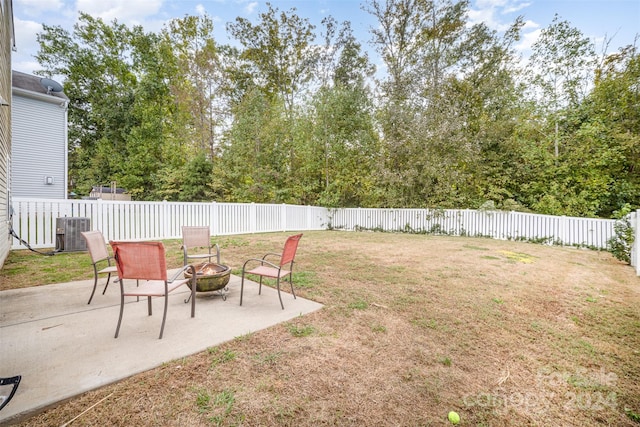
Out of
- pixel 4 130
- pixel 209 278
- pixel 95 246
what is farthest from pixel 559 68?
pixel 4 130

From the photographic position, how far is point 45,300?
3.45 m

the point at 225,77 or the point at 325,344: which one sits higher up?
the point at 225,77

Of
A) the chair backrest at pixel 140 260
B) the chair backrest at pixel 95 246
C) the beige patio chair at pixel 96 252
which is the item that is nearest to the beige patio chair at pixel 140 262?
the chair backrest at pixel 140 260

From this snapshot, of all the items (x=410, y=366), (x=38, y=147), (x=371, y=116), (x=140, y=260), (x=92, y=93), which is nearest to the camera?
(x=410, y=366)

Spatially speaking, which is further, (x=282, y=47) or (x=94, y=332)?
(x=282, y=47)

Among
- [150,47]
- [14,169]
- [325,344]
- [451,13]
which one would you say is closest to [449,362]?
[325,344]

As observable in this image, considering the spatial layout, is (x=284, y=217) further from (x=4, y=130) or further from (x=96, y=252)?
(x=96, y=252)

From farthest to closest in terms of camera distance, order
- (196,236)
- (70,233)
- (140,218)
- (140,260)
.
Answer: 1. (140,218)
2. (70,233)
3. (196,236)
4. (140,260)

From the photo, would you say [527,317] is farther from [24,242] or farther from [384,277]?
[24,242]

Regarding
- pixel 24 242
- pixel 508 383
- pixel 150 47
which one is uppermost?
pixel 150 47

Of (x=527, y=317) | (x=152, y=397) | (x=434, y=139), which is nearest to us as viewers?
(x=152, y=397)

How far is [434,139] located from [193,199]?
1376 centimetres

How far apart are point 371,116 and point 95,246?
544 inches

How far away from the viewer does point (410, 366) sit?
2.27 metres
